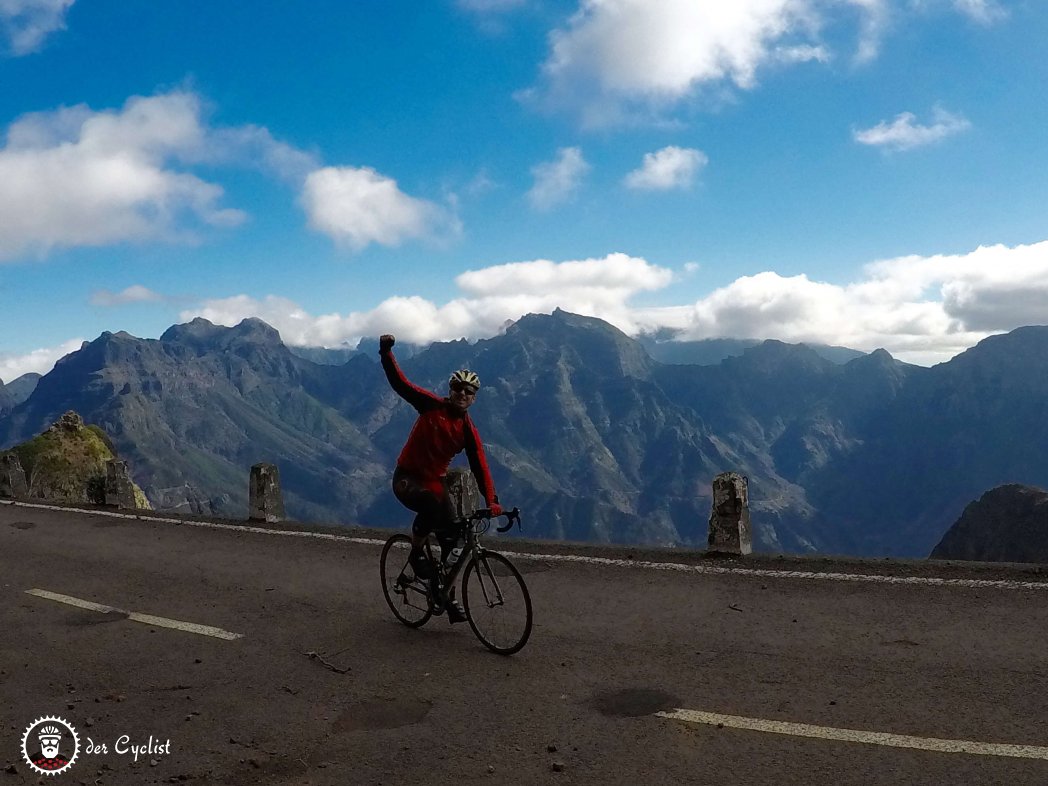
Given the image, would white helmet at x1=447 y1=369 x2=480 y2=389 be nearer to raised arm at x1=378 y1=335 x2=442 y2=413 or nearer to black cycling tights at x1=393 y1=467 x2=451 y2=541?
raised arm at x1=378 y1=335 x2=442 y2=413

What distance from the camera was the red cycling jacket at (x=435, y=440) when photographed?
680cm

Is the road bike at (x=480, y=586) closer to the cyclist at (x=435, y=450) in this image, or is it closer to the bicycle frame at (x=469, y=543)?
the bicycle frame at (x=469, y=543)

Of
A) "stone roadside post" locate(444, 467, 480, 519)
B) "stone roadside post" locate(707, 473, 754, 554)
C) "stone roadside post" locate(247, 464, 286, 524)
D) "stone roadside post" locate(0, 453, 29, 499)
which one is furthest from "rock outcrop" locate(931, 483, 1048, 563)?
"stone roadside post" locate(0, 453, 29, 499)

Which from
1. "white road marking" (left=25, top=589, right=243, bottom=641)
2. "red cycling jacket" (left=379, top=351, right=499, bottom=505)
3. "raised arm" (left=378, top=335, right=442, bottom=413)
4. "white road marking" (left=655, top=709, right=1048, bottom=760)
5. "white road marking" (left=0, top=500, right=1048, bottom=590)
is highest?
"raised arm" (left=378, top=335, right=442, bottom=413)

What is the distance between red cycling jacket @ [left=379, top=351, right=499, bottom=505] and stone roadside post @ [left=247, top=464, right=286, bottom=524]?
8.66 metres

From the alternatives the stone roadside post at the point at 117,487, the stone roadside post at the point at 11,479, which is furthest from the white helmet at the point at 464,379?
the stone roadside post at the point at 11,479

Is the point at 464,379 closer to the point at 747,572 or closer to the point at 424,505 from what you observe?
the point at 424,505

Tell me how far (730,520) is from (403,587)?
4.92 meters

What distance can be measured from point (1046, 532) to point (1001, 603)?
463 feet

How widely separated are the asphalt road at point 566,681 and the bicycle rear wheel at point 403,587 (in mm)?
156

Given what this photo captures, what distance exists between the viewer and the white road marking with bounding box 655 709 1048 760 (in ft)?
14.9

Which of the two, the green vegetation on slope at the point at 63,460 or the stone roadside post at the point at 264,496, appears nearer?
the stone roadside post at the point at 264,496

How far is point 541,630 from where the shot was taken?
7.29 m

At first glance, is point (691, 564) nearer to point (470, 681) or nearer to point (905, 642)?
point (905, 642)
